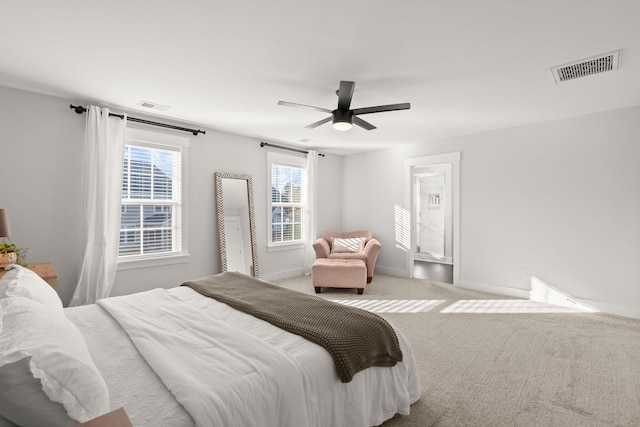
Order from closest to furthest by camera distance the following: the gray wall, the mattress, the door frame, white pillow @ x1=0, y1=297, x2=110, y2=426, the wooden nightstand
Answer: white pillow @ x1=0, y1=297, x2=110, y2=426, the mattress, the wooden nightstand, the gray wall, the door frame

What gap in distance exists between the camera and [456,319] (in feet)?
12.2

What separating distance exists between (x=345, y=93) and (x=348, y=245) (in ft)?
10.7

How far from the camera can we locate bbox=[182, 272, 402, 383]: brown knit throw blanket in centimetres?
167

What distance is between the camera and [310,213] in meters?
6.18

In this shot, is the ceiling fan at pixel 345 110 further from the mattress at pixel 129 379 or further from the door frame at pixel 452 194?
the door frame at pixel 452 194

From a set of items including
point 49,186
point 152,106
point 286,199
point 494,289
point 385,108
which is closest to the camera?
point 385,108

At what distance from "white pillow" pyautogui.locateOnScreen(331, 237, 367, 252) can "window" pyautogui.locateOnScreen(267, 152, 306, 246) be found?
29.7 inches

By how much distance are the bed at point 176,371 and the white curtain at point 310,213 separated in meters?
3.97

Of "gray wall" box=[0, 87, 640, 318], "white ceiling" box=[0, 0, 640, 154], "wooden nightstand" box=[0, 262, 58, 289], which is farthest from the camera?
"gray wall" box=[0, 87, 640, 318]

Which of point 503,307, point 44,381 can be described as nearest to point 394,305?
point 503,307

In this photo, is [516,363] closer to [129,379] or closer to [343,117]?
[343,117]

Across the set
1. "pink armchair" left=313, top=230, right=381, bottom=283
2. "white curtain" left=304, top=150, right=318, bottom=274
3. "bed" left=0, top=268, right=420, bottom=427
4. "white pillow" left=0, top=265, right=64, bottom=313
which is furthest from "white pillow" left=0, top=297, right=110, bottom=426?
"white curtain" left=304, top=150, right=318, bottom=274

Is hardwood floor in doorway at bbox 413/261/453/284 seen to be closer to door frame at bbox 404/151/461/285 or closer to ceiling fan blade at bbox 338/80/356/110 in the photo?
door frame at bbox 404/151/461/285

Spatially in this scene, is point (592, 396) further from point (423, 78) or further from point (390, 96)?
point (390, 96)
